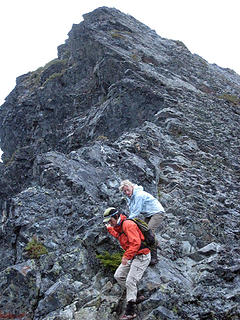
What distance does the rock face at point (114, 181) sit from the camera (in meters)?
9.20

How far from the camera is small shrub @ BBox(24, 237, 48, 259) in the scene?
34.8ft

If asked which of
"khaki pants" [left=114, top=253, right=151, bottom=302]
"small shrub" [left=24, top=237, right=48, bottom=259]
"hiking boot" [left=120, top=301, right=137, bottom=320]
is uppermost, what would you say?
"khaki pants" [left=114, top=253, right=151, bottom=302]

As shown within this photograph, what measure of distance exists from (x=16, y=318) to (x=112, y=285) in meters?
2.72

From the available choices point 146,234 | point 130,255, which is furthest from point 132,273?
point 146,234

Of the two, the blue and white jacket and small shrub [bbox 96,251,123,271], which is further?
small shrub [bbox 96,251,123,271]

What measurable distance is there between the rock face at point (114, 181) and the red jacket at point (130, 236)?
1188 mm

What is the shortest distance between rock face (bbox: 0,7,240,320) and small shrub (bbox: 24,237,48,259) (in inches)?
3.5

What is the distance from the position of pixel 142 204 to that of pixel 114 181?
17.0 ft

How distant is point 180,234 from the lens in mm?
12477

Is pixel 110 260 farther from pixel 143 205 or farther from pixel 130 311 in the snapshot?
pixel 130 311

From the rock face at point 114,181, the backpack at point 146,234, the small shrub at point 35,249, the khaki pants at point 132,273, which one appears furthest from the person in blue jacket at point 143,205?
the small shrub at point 35,249

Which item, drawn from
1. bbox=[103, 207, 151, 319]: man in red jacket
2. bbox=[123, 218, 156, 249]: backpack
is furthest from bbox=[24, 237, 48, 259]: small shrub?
bbox=[123, 218, 156, 249]: backpack

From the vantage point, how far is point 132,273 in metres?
8.43

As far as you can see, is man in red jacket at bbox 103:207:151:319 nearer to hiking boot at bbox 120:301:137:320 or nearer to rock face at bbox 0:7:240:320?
hiking boot at bbox 120:301:137:320
